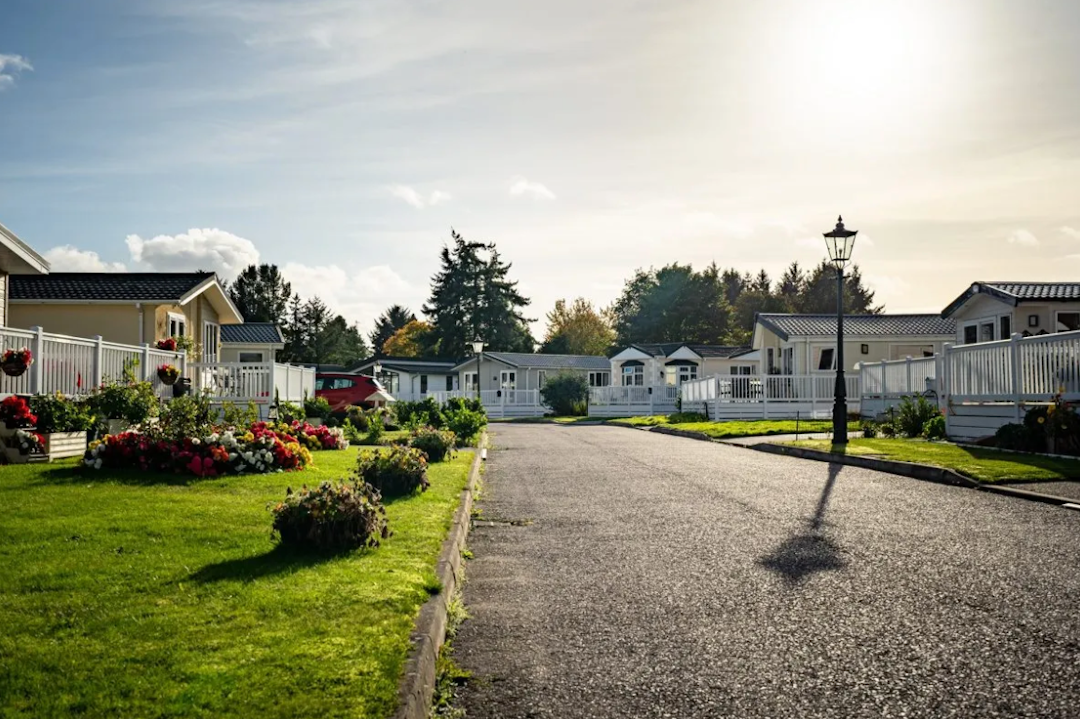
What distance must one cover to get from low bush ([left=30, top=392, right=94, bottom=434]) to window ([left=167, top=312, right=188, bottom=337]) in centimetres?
1779

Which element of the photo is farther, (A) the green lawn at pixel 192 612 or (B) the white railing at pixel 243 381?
(B) the white railing at pixel 243 381

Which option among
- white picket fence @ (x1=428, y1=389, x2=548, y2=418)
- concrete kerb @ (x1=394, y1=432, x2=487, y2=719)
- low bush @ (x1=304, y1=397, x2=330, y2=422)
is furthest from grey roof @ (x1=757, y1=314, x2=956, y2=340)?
Answer: concrete kerb @ (x1=394, y1=432, x2=487, y2=719)

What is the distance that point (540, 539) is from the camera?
917cm

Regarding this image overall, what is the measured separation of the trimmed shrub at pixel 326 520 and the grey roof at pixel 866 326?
133ft

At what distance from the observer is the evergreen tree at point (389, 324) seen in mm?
135750

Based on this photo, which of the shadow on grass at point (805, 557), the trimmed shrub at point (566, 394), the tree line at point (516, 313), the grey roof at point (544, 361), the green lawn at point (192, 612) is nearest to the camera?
the green lawn at point (192, 612)

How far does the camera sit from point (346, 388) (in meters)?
39.7

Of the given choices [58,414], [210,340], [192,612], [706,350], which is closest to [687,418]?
[210,340]

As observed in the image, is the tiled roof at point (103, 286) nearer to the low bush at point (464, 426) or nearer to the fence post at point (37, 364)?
the low bush at point (464, 426)

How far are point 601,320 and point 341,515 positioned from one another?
336 ft

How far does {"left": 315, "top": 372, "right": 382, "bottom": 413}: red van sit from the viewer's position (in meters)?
39.1

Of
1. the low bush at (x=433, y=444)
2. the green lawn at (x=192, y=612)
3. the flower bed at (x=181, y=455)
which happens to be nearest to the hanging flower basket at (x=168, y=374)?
the low bush at (x=433, y=444)

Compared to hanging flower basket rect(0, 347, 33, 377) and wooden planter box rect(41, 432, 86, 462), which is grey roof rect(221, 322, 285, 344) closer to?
hanging flower basket rect(0, 347, 33, 377)

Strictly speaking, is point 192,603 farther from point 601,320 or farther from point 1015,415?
point 601,320
